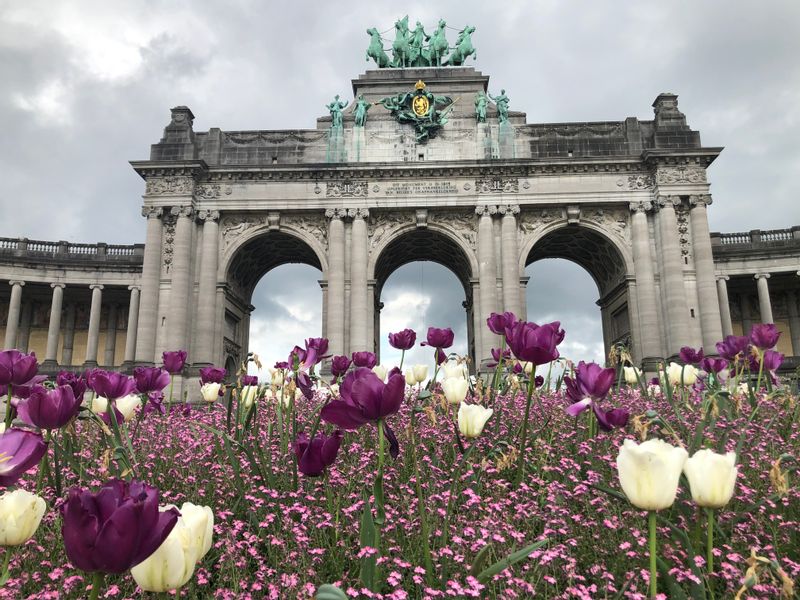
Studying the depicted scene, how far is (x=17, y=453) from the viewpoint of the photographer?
96.4 inches

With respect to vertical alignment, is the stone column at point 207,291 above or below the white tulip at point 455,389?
above

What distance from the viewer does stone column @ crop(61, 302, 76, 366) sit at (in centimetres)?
4572

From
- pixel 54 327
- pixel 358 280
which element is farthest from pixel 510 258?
pixel 54 327

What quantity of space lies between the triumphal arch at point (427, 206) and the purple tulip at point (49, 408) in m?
28.8

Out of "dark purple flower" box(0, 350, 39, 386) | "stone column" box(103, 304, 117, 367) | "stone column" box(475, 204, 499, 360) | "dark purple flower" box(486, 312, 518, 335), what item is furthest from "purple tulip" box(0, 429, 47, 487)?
"stone column" box(103, 304, 117, 367)

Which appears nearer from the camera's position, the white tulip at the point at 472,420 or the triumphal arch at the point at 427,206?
the white tulip at the point at 472,420

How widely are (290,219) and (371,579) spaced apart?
3353 centimetres

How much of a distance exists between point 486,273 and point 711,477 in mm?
30951

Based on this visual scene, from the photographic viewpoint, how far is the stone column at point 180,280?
106 feet

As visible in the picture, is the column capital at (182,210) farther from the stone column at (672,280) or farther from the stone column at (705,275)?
the stone column at (705,275)

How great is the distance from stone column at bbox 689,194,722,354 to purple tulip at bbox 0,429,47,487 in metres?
33.7

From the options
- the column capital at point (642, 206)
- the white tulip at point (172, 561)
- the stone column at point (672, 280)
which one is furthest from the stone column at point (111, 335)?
the white tulip at point (172, 561)

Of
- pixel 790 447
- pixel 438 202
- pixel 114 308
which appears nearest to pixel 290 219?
pixel 438 202

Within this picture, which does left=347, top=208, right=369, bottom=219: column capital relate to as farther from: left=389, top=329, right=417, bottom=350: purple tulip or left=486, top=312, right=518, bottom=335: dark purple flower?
left=486, top=312, right=518, bottom=335: dark purple flower
